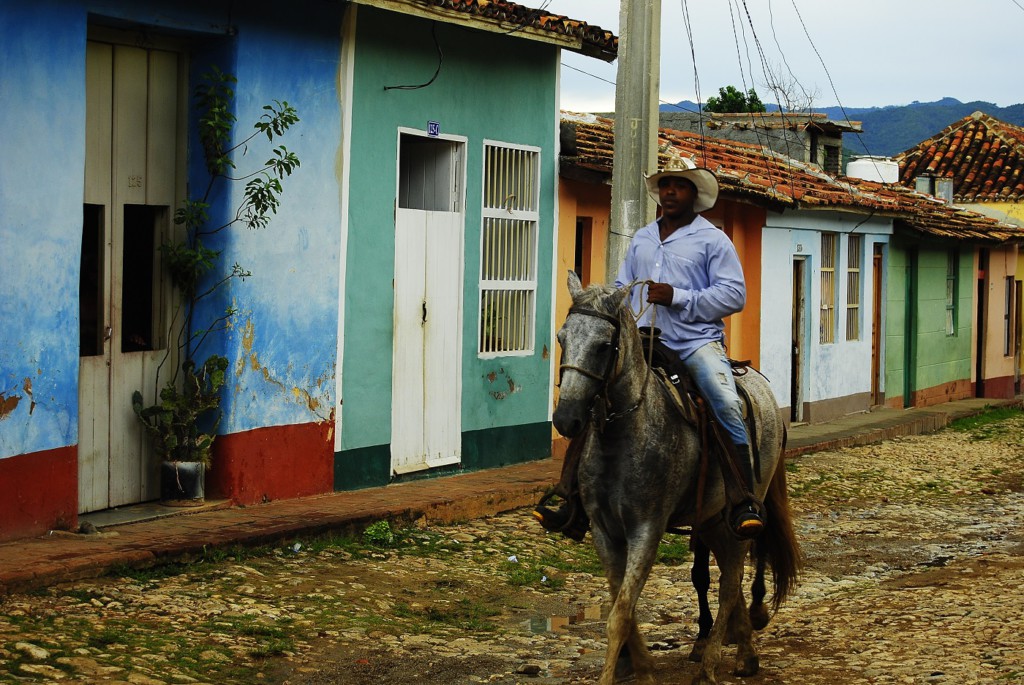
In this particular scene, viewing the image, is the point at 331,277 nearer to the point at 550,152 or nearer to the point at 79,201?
the point at 79,201

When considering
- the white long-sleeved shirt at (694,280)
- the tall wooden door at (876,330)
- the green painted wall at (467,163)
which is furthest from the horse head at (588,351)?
the tall wooden door at (876,330)

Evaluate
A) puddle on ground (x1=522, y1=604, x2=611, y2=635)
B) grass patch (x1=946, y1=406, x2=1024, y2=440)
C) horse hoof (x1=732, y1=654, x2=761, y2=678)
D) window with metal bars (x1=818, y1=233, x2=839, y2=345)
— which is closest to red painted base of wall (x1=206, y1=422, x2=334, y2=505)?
puddle on ground (x1=522, y1=604, x2=611, y2=635)

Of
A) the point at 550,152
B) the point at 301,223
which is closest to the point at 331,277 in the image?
the point at 301,223

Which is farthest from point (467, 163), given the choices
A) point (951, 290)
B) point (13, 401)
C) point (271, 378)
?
point (951, 290)

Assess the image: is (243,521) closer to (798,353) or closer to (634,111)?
(634,111)

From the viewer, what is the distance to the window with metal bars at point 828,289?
20281 millimetres

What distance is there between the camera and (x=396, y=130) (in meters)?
11.6

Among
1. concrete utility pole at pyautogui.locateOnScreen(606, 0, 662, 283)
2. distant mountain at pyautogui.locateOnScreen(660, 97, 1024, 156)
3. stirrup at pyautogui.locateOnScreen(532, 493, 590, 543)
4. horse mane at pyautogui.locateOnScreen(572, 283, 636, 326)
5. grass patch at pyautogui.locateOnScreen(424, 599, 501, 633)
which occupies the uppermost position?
distant mountain at pyautogui.locateOnScreen(660, 97, 1024, 156)

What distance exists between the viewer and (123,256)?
9.65 metres

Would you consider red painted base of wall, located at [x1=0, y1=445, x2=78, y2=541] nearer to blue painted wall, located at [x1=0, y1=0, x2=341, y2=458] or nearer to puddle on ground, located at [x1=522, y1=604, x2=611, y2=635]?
blue painted wall, located at [x1=0, y1=0, x2=341, y2=458]

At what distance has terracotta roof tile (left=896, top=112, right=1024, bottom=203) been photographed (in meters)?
31.8

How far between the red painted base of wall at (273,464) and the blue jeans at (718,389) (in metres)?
4.33

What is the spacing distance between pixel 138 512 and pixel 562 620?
121 inches

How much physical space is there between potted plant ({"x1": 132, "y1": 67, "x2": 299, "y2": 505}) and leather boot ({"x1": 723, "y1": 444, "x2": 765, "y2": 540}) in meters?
4.31
